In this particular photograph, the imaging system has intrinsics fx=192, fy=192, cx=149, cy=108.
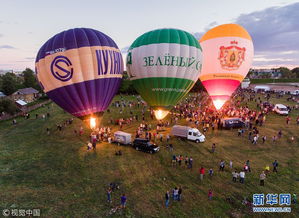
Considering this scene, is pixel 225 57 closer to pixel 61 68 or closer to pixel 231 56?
pixel 231 56

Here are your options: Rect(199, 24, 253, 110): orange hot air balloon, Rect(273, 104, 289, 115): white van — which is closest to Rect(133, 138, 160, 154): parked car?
Rect(199, 24, 253, 110): orange hot air balloon

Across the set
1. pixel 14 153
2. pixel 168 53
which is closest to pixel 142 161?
pixel 168 53

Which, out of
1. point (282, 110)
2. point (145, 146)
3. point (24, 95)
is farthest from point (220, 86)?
point (24, 95)

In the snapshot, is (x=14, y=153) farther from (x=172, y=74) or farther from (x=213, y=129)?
(x=213, y=129)

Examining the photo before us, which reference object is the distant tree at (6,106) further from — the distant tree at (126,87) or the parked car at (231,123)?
the parked car at (231,123)

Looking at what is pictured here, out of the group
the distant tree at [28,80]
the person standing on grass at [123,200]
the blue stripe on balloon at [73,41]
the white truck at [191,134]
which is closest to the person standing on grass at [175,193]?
the person standing on grass at [123,200]

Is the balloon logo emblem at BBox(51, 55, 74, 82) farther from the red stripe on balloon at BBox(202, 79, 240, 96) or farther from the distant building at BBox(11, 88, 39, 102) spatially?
the distant building at BBox(11, 88, 39, 102)

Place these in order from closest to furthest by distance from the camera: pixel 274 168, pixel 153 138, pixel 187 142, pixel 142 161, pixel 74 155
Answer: pixel 274 168, pixel 142 161, pixel 74 155, pixel 187 142, pixel 153 138
